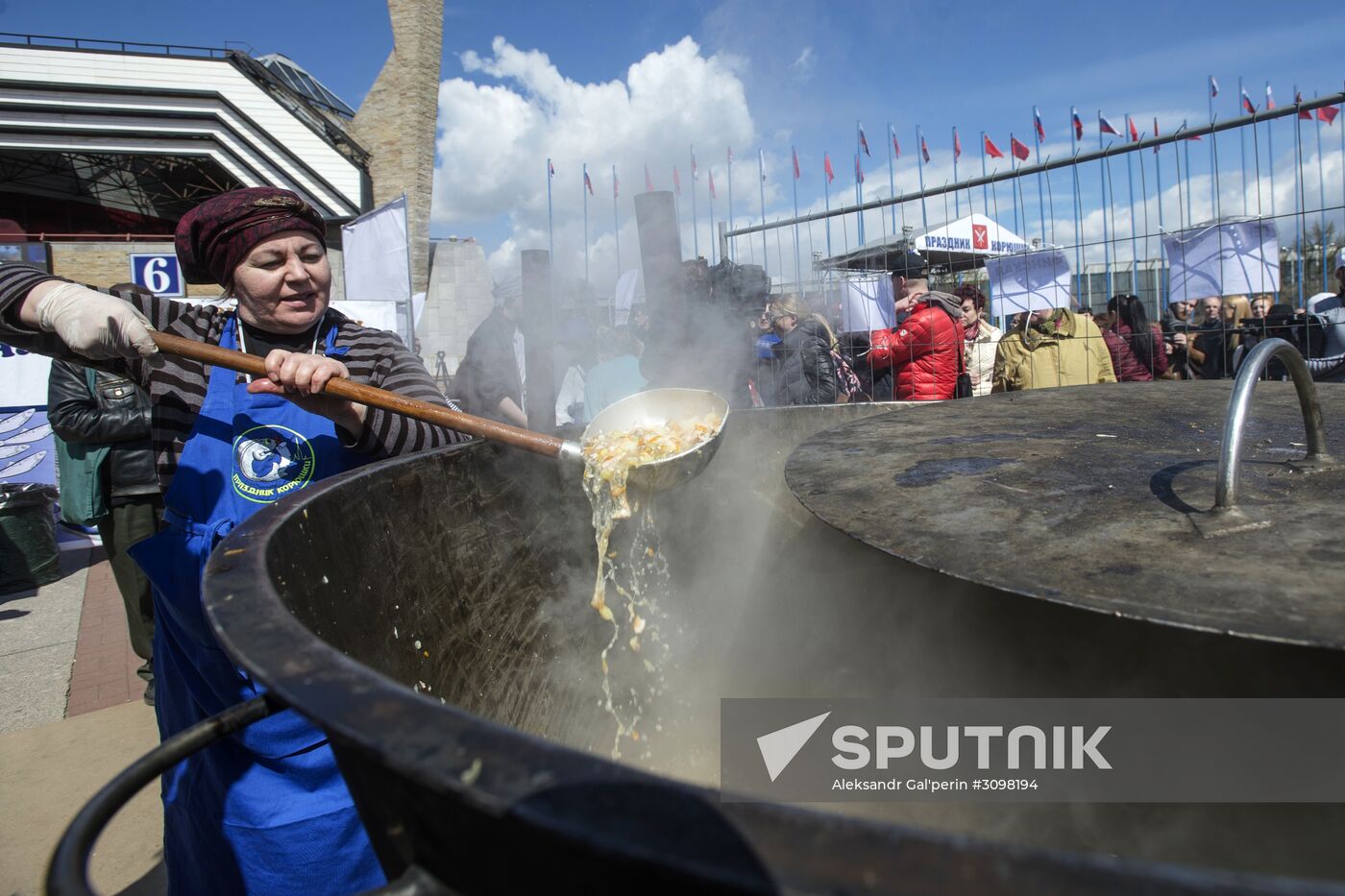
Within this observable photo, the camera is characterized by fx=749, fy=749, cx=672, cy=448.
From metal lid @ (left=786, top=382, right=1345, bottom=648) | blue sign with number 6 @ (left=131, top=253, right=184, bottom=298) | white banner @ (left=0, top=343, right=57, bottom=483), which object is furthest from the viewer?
blue sign with number 6 @ (left=131, top=253, right=184, bottom=298)

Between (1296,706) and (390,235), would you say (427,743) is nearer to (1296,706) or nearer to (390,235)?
(1296,706)

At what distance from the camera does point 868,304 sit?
550 cm

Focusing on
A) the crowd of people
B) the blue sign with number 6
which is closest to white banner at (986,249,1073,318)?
the crowd of people

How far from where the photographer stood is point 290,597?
111 cm

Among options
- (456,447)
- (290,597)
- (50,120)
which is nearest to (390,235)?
(456,447)

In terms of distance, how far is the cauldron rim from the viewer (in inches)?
16.4

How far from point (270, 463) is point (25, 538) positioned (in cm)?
492

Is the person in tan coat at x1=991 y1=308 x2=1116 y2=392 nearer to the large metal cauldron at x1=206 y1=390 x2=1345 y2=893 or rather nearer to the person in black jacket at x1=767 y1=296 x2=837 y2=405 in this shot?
the person in black jacket at x1=767 y1=296 x2=837 y2=405

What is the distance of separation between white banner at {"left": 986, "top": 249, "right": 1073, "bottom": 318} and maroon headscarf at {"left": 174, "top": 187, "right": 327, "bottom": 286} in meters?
4.33

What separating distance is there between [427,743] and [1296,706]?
1.27m

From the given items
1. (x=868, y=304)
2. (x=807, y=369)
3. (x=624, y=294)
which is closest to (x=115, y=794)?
(x=807, y=369)

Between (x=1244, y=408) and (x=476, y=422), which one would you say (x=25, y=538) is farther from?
(x=1244, y=408)

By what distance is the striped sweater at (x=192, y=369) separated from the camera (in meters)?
1.83

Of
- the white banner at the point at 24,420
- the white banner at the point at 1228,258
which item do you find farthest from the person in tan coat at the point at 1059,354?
the white banner at the point at 24,420
